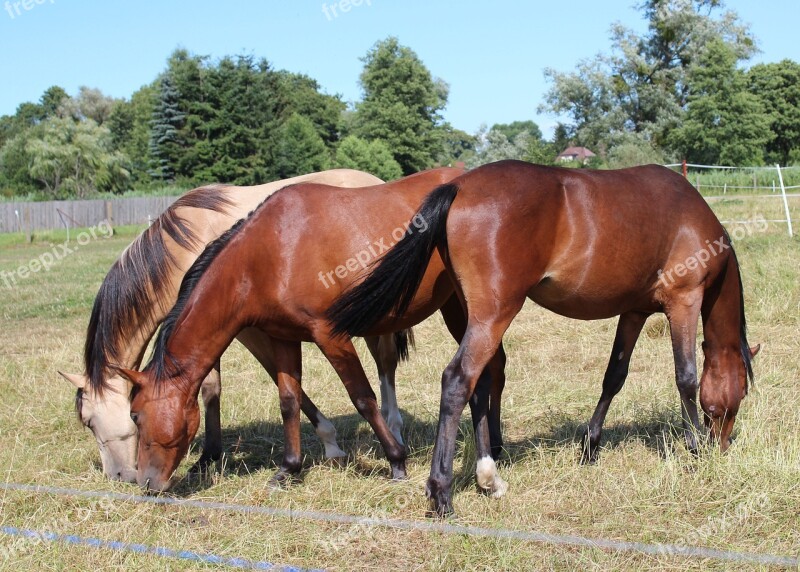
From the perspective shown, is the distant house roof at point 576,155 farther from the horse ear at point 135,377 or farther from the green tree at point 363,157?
the horse ear at point 135,377

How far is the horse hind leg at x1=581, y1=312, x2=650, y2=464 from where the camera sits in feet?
14.8

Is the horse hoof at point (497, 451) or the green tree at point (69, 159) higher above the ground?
the green tree at point (69, 159)

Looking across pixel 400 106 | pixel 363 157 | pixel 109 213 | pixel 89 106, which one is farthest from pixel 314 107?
pixel 109 213

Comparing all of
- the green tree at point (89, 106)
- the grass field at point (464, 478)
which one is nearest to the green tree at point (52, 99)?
the green tree at point (89, 106)

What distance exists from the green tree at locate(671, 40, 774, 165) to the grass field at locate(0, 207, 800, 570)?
3503 centimetres

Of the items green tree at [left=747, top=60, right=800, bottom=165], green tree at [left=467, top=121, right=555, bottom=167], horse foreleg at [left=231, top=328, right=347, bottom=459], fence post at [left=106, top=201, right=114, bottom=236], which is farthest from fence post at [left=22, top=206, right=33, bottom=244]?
green tree at [left=747, top=60, right=800, bottom=165]

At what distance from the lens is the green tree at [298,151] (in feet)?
145

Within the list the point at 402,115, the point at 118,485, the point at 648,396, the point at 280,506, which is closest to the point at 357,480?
the point at 280,506

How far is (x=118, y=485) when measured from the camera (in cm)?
430

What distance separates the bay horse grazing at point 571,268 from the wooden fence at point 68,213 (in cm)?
2897

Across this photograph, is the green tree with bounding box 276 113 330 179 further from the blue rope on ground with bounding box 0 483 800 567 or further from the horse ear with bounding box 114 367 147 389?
the blue rope on ground with bounding box 0 483 800 567

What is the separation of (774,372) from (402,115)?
49.5 metres

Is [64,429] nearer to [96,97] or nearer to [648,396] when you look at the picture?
[648,396]

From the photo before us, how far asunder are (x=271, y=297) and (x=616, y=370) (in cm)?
215
